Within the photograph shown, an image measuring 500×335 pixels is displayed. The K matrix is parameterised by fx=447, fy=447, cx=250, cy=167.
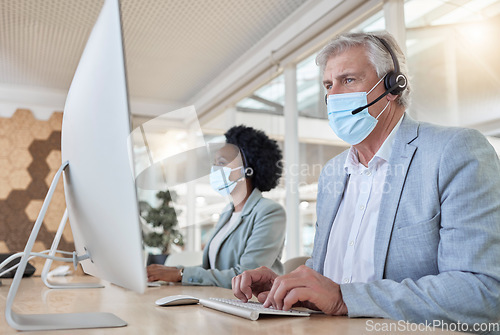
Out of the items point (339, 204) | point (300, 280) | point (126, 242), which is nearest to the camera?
point (126, 242)

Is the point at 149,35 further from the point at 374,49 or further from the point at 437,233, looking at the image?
the point at 437,233

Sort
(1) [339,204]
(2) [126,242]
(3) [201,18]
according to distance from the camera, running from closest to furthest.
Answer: (2) [126,242] < (1) [339,204] < (3) [201,18]

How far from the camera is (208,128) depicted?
5.48m

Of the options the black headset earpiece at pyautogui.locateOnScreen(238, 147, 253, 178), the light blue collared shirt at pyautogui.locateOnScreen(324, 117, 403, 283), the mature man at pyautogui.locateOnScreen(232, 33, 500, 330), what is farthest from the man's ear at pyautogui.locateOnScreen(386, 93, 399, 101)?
the black headset earpiece at pyautogui.locateOnScreen(238, 147, 253, 178)

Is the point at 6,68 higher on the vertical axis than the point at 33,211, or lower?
higher

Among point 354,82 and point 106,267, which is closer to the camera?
point 106,267

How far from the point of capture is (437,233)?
43.6 inches

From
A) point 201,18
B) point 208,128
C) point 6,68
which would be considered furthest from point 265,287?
point 6,68

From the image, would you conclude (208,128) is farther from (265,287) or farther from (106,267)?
(106,267)

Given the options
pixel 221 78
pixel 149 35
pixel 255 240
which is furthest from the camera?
pixel 221 78

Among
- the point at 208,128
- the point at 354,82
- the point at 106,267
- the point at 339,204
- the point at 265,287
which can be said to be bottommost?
the point at 265,287

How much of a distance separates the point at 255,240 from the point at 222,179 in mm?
493

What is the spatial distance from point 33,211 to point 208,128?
2321 millimetres

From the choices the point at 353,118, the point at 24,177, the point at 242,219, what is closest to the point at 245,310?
the point at 353,118
